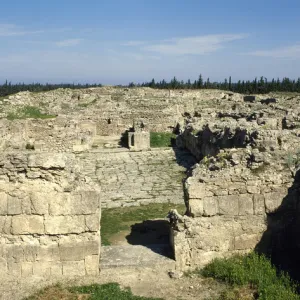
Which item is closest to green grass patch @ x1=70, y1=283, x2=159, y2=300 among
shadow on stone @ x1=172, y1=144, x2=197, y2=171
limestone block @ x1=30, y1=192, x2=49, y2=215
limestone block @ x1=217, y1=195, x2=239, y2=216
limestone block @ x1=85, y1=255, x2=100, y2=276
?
limestone block @ x1=85, y1=255, x2=100, y2=276

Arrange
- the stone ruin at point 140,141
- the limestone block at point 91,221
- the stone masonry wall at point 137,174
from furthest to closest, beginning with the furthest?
1. the stone ruin at point 140,141
2. the stone masonry wall at point 137,174
3. the limestone block at point 91,221

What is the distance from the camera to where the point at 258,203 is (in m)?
7.35

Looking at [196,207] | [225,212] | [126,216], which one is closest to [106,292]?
[196,207]

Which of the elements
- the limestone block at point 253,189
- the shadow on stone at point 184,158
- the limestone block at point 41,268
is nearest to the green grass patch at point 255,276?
the limestone block at point 253,189

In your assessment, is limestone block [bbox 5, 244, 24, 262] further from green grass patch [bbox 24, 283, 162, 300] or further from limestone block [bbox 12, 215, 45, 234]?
green grass patch [bbox 24, 283, 162, 300]

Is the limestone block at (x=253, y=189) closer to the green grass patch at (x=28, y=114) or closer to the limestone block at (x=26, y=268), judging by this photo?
the limestone block at (x=26, y=268)

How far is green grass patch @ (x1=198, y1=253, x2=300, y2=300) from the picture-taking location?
5945 millimetres

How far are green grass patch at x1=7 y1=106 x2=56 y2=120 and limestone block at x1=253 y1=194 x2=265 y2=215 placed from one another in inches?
948

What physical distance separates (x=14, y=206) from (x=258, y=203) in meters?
4.47

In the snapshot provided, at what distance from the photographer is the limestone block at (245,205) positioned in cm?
729

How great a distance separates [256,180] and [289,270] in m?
1.69

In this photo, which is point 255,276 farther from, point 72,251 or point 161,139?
point 161,139

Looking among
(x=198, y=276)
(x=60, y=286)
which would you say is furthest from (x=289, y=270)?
(x=60, y=286)

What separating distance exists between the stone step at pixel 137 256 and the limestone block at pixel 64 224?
0.84 meters
